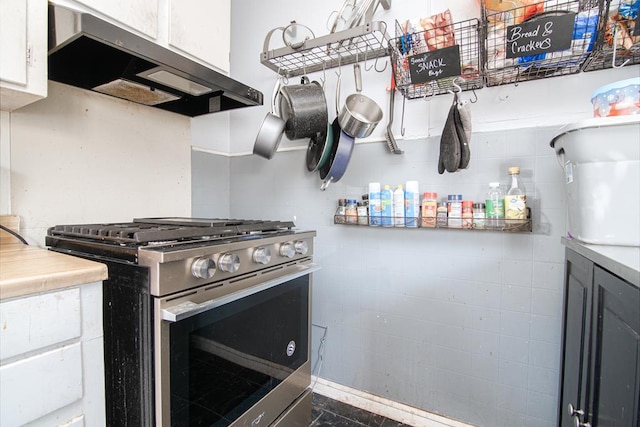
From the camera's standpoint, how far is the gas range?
30.5 inches

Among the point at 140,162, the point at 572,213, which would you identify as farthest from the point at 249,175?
the point at 572,213

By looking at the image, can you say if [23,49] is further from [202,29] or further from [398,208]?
[398,208]

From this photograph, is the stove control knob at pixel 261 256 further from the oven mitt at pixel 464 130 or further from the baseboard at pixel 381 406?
the baseboard at pixel 381 406

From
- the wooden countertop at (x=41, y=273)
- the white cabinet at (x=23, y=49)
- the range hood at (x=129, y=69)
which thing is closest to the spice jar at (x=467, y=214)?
the range hood at (x=129, y=69)

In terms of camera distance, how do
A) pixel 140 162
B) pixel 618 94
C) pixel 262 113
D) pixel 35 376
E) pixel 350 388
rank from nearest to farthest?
pixel 35 376
pixel 618 94
pixel 140 162
pixel 350 388
pixel 262 113

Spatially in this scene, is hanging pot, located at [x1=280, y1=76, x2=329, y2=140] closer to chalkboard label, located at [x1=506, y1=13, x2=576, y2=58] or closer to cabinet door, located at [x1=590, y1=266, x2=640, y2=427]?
chalkboard label, located at [x1=506, y1=13, x2=576, y2=58]

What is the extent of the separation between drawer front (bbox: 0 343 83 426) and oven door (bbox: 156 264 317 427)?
167 mm

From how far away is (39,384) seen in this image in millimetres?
640

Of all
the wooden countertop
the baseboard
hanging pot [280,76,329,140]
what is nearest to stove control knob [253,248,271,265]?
the wooden countertop

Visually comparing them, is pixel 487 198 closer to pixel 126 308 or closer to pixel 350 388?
pixel 350 388

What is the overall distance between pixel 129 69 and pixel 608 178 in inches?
58.8

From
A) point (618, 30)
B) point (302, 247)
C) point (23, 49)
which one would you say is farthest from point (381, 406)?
point (23, 49)

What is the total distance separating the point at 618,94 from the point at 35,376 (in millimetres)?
1480

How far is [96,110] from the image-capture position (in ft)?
4.33
